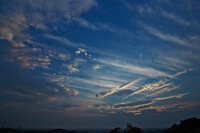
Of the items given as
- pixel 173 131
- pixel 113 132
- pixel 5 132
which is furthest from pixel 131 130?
pixel 5 132

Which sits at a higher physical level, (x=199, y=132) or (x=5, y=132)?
(x=199, y=132)

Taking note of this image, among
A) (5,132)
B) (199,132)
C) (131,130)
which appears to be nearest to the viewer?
(199,132)

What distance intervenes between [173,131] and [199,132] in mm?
11851

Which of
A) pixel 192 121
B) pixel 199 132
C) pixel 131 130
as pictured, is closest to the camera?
pixel 199 132

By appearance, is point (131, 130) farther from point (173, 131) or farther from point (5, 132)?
point (5, 132)

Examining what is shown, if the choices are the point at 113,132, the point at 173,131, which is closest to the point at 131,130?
the point at 113,132

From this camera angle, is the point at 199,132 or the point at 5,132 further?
the point at 5,132

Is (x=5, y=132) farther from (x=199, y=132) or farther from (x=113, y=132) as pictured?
(x=199, y=132)

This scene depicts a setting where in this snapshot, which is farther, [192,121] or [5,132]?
[5,132]

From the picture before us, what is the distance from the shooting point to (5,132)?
13588cm

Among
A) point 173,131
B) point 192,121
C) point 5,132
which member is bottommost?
point 5,132

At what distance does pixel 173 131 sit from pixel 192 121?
6640mm

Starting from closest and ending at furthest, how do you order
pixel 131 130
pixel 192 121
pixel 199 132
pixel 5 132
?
pixel 199 132 < pixel 131 130 < pixel 192 121 < pixel 5 132

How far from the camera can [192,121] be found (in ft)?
134
